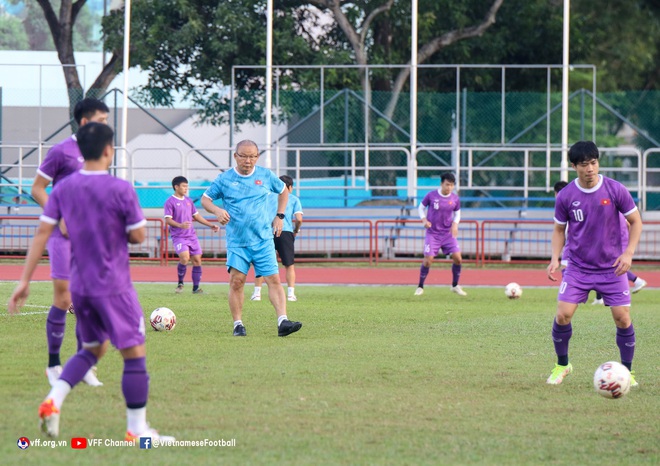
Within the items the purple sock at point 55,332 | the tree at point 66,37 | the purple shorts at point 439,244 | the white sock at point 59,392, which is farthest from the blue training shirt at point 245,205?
the tree at point 66,37

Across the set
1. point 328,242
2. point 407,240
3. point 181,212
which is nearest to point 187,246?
point 181,212

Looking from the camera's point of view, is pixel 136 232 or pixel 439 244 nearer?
pixel 136 232

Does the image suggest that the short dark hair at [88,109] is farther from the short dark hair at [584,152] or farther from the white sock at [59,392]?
the short dark hair at [584,152]

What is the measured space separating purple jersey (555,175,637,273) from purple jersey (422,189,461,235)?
9.75 meters

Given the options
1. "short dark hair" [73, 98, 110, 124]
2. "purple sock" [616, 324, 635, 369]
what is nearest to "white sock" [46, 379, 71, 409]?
"short dark hair" [73, 98, 110, 124]

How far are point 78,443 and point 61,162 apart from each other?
2.80 metres

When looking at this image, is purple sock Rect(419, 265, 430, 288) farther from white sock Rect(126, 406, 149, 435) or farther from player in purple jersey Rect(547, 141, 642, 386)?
white sock Rect(126, 406, 149, 435)

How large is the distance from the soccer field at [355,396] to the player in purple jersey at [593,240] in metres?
0.68

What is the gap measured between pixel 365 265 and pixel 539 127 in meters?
7.97

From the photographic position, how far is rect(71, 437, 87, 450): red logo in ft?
20.4

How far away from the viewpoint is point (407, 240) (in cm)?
2533

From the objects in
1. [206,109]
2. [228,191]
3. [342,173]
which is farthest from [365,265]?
[228,191]

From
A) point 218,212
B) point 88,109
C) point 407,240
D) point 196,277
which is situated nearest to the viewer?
point 88,109

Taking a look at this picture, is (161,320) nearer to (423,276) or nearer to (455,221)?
(423,276)
